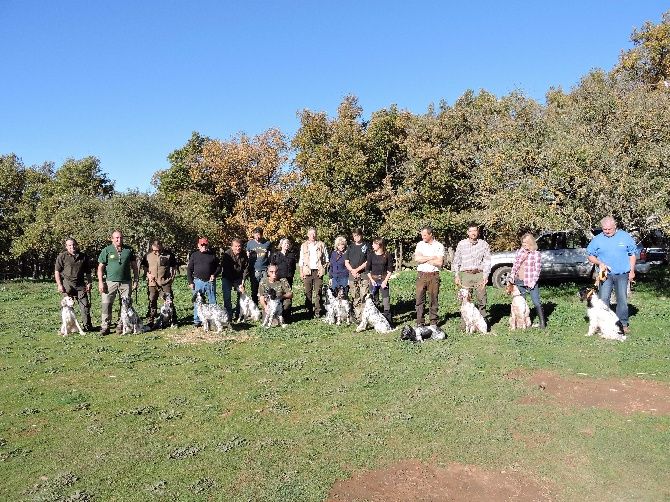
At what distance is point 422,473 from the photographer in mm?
4430

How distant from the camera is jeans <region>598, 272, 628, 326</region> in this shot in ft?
29.1

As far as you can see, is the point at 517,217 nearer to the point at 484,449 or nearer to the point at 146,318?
the point at 484,449

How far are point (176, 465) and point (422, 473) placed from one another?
82.4 inches

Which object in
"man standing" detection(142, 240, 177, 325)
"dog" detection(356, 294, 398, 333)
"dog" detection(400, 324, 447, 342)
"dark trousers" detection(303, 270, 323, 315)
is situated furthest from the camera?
"dark trousers" detection(303, 270, 323, 315)

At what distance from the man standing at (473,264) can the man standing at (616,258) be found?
69.8 inches

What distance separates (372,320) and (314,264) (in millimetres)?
2043

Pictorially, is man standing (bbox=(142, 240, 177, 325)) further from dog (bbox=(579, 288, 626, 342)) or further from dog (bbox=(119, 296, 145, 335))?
dog (bbox=(579, 288, 626, 342))

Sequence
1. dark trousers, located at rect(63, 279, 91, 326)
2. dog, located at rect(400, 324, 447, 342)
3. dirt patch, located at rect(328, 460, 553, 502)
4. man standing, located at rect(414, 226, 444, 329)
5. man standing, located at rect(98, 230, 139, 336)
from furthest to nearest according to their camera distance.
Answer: dark trousers, located at rect(63, 279, 91, 326) → man standing, located at rect(98, 230, 139, 336) → man standing, located at rect(414, 226, 444, 329) → dog, located at rect(400, 324, 447, 342) → dirt patch, located at rect(328, 460, 553, 502)

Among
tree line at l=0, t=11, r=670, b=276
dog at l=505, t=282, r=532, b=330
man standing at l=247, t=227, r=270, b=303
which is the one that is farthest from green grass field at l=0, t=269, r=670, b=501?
tree line at l=0, t=11, r=670, b=276

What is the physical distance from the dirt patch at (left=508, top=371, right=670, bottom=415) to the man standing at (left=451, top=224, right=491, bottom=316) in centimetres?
303

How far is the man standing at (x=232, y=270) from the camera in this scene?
10820 mm

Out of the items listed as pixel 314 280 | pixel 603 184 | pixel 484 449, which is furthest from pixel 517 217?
pixel 484 449

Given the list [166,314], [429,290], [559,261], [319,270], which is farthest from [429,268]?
[559,261]

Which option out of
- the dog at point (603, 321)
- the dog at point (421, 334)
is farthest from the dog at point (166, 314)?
the dog at point (603, 321)
